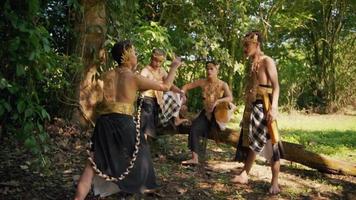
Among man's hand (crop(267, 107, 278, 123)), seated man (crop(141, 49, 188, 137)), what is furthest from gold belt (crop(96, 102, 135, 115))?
seated man (crop(141, 49, 188, 137))

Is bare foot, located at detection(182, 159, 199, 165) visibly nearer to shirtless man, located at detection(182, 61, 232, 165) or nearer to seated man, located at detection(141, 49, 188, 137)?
shirtless man, located at detection(182, 61, 232, 165)

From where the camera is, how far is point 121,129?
4594 mm

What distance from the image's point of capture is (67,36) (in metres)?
7.34

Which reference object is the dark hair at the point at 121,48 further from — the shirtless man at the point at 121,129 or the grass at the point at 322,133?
the grass at the point at 322,133

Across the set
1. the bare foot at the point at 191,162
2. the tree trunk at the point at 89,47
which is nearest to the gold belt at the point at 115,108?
the bare foot at the point at 191,162

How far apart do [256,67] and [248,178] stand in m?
1.51

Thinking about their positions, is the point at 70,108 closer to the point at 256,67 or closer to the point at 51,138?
the point at 51,138

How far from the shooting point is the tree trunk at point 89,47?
710 cm

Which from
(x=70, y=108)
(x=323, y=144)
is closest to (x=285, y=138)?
(x=323, y=144)

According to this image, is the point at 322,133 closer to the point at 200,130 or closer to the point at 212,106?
the point at 212,106

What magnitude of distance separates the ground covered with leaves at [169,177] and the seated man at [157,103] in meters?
0.52

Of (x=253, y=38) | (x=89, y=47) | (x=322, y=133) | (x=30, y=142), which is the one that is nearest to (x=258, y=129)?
(x=253, y=38)

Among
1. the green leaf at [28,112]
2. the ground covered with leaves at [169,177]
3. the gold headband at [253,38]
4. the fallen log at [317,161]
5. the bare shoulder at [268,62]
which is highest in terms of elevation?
the gold headband at [253,38]

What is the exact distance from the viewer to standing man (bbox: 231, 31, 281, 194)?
5.48m
